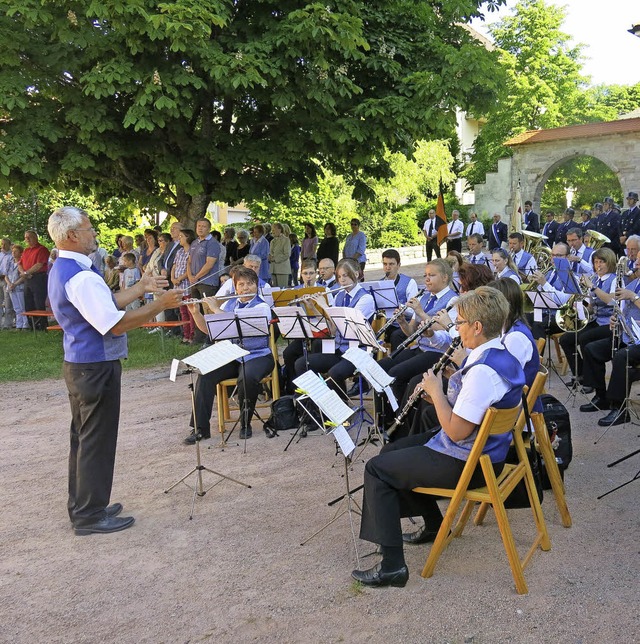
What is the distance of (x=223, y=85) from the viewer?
9.98 meters

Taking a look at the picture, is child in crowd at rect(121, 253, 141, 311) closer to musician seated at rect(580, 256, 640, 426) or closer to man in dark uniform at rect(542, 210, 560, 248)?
musician seated at rect(580, 256, 640, 426)

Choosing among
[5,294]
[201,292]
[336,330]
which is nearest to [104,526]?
[336,330]

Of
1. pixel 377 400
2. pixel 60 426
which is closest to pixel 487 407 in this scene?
pixel 377 400

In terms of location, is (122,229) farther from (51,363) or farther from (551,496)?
(551,496)

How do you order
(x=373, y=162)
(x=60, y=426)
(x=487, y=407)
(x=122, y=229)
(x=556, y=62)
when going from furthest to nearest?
(x=556, y=62) → (x=122, y=229) → (x=373, y=162) → (x=60, y=426) → (x=487, y=407)

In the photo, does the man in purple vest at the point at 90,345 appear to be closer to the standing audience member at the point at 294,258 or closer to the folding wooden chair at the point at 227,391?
the folding wooden chair at the point at 227,391

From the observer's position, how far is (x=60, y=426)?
7.41 m

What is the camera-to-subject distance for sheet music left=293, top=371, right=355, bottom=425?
392 cm

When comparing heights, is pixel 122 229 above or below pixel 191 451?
above

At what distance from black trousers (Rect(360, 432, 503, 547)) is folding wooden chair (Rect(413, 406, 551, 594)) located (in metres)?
0.07

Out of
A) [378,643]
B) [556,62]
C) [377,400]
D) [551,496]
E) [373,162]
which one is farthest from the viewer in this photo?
[556,62]

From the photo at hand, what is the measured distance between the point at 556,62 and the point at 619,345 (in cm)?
3146

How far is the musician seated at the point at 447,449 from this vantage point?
11.8 feet

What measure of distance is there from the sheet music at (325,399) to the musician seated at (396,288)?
335 cm
